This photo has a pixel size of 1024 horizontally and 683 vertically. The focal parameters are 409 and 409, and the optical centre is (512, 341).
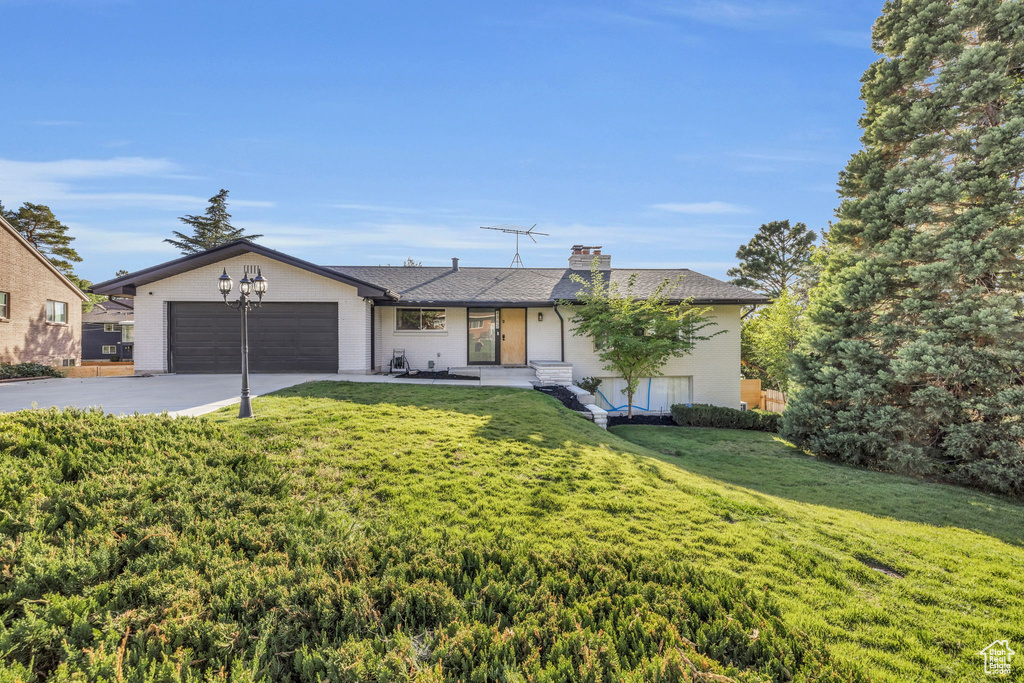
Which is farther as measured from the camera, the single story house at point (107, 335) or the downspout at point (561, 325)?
the single story house at point (107, 335)

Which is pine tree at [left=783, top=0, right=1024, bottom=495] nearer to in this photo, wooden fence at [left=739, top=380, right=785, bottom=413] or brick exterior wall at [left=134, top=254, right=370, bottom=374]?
wooden fence at [left=739, top=380, right=785, bottom=413]

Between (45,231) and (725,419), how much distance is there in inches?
1631

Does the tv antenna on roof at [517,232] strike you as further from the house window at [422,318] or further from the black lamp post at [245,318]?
the black lamp post at [245,318]

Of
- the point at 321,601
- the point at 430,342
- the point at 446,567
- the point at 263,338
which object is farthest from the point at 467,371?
the point at 321,601

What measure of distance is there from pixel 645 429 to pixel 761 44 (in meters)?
10.3

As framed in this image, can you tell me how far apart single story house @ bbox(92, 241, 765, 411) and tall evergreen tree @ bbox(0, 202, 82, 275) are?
21.9 metres

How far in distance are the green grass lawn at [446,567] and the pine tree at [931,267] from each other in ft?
8.65

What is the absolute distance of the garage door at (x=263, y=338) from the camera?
536 inches

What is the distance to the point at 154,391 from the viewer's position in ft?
32.8

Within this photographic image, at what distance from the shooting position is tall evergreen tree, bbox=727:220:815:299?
30781 millimetres

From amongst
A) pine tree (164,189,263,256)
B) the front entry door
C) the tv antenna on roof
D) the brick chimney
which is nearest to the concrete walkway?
the front entry door

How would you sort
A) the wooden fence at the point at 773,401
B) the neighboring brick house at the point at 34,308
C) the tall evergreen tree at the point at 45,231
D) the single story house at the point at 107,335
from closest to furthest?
the wooden fence at the point at 773,401 < the neighboring brick house at the point at 34,308 < the tall evergreen tree at the point at 45,231 < the single story house at the point at 107,335

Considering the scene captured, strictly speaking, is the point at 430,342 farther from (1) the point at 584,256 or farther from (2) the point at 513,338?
(1) the point at 584,256

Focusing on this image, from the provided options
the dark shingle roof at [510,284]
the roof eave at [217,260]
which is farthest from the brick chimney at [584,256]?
the roof eave at [217,260]
